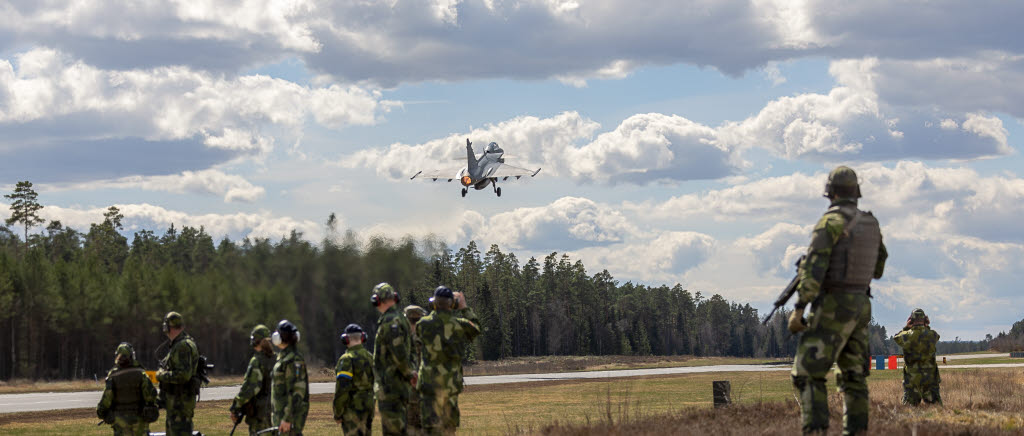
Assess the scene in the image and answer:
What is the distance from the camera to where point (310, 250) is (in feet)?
178

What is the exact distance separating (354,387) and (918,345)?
14.7 metres

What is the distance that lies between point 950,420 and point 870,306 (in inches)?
213

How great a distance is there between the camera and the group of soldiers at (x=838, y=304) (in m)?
10.3

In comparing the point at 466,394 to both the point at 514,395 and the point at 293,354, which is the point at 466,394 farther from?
the point at 293,354

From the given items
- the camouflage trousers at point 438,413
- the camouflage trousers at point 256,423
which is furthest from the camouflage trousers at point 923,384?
the camouflage trousers at point 256,423

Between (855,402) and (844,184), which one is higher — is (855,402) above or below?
below

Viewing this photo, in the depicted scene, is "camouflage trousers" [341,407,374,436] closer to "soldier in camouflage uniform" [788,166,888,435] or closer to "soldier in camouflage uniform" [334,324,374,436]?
"soldier in camouflage uniform" [334,324,374,436]

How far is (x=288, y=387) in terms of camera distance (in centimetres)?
1262

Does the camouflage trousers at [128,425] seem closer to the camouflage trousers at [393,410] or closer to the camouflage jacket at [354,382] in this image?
the camouflage jacket at [354,382]

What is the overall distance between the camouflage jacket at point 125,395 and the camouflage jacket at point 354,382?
→ 299 centimetres

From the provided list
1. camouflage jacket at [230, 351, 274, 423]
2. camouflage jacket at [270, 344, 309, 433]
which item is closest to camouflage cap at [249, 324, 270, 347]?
camouflage jacket at [230, 351, 274, 423]

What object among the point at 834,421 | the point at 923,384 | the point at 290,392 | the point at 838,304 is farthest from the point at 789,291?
the point at 923,384

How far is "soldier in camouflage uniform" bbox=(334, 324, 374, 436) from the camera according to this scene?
12.6m

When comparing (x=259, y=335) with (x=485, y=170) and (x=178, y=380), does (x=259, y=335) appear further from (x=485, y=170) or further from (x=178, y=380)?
(x=485, y=170)
